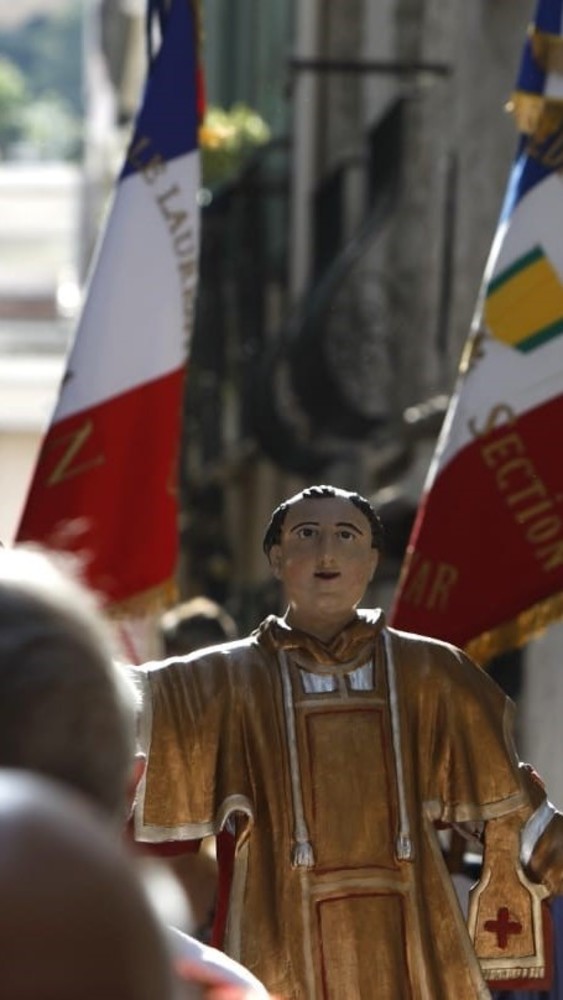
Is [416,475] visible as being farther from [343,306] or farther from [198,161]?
[198,161]

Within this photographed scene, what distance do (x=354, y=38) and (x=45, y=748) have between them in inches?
657

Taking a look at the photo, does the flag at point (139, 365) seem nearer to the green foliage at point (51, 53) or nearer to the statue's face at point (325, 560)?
the statue's face at point (325, 560)

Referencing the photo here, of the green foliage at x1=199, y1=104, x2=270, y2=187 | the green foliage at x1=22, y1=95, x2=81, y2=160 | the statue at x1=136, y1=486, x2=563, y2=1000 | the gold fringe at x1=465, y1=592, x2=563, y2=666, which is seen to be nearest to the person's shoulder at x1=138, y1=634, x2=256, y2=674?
the statue at x1=136, y1=486, x2=563, y2=1000

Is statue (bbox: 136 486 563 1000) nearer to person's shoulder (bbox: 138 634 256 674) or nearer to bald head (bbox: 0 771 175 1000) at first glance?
person's shoulder (bbox: 138 634 256 674)

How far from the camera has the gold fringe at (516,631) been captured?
659 cm

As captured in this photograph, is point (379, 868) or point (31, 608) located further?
point (379, 868)

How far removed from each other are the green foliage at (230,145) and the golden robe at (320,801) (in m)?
13.0

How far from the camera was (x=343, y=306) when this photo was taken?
44.8ft

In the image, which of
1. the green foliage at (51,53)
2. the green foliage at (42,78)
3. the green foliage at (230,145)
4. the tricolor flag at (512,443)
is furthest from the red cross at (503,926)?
the green foliage at (51,53)

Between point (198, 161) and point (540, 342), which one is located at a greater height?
point (198, 161)

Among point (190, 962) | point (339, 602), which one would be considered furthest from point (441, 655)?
point (190, 962)

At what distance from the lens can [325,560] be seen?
4.25 meters

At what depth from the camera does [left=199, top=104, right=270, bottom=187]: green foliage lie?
58.2ft

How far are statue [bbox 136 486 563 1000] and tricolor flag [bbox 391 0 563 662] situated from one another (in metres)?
2.21
